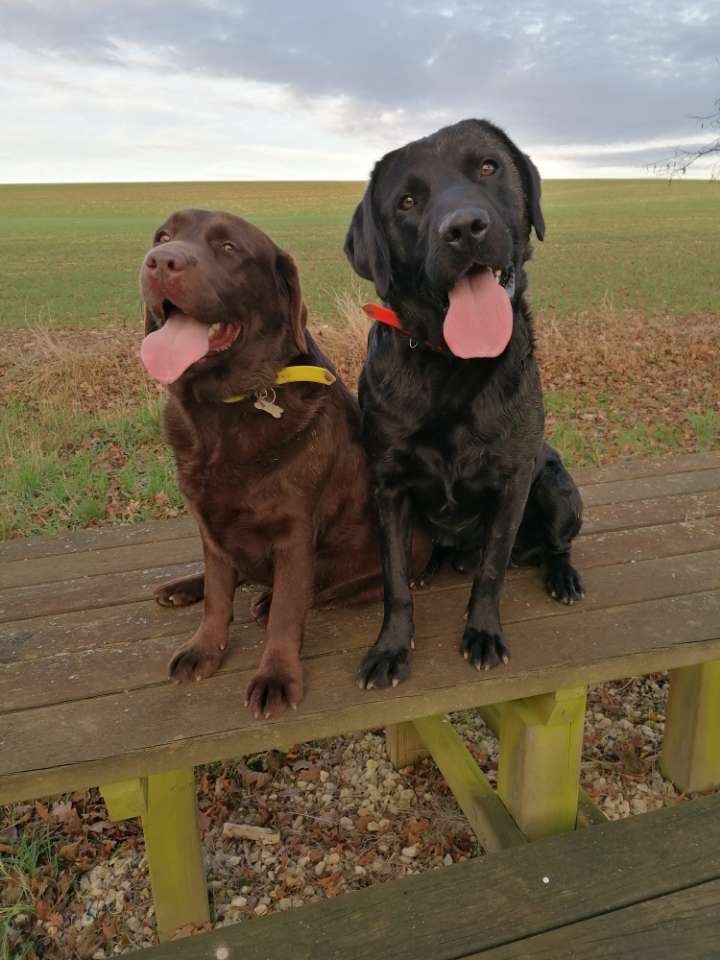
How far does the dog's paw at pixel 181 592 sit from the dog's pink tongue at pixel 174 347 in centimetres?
78

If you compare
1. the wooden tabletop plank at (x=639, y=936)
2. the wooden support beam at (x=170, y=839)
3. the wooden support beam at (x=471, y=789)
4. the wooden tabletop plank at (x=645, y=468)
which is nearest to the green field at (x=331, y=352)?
the wooden tabletop plank at (x=645, y=468)

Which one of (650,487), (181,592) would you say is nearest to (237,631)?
(181,592)

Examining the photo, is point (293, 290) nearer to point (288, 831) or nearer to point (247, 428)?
point (247, 428)

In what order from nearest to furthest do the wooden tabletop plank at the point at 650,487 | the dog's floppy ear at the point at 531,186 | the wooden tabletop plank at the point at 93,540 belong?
the dog's floppy ear at the point at 531,186
the wooden tabletop plank at the point at 93,540
the wooden tabletop plank at the point at 650,487

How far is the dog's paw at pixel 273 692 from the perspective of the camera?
1754 mm

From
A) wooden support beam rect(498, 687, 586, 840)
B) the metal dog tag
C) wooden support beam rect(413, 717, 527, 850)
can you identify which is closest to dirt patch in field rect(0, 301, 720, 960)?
wooden support beam rect(413, 717, 527, 850)

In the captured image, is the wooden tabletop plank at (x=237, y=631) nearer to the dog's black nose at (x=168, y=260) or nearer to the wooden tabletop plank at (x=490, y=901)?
the wooden tabletop plank at (x=490, y=901)

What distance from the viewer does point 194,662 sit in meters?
1.92

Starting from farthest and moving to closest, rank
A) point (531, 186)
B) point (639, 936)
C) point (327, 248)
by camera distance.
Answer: point (327, 248)
point (531, 186)
point (639, 936)

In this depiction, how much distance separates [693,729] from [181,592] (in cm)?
183

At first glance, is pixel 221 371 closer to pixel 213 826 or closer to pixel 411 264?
pixel 411 264

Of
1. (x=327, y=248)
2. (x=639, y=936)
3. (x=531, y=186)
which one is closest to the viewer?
(x=639, y=936)

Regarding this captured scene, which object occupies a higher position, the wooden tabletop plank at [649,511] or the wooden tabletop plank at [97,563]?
the wooden tabletop plank at [649,511]

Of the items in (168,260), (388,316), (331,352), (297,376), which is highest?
(168,260)
